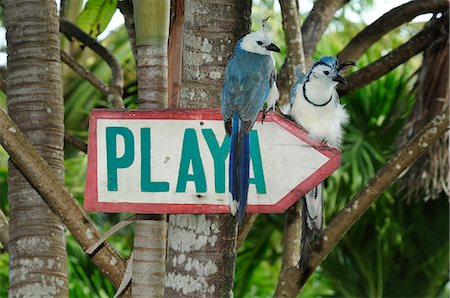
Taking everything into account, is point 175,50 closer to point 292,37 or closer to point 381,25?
point 292,37

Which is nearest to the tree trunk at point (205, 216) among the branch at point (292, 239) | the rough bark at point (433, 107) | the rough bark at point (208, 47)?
the rough bark at point (208, 47)

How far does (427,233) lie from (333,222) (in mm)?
4899

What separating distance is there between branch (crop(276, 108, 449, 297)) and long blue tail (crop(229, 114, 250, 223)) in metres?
0.55

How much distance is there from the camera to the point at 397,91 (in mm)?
7055

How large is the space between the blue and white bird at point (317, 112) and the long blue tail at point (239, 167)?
321 millimetres

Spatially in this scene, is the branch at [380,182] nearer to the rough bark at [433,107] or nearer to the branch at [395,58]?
the branch at [395,58]

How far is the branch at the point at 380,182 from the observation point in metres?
2.35

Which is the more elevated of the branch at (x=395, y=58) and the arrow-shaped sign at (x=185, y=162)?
the branch at (x=395, y=58)

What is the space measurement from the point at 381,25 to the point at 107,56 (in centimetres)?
110

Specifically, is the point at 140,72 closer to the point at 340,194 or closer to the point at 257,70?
the point at 257,70

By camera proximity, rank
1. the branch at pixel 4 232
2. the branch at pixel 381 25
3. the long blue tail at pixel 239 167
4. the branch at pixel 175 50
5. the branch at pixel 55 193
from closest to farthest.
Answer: the long blue tail at pixel 239 167, the branch at pixel 55 193, the branch at pixel 175 50, the branch at pixel 4 232, the branch at pixel 381 25

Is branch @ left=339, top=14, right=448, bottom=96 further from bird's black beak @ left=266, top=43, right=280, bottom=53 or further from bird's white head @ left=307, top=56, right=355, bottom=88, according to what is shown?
bird's black beak @ left=266, top=43, right=280, bottom=53

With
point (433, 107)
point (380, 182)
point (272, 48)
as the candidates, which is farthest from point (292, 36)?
point (433, 107)

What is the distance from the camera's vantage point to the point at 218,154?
1.98 m
